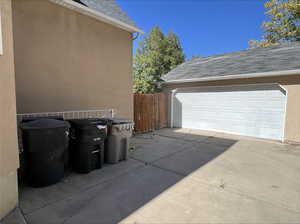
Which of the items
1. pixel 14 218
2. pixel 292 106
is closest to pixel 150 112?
pixel 292 106

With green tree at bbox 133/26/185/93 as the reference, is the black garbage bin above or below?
A: below

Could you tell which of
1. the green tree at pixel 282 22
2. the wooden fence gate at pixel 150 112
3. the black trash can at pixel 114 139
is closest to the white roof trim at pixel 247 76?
the wooden fence gate at pixel 150 112

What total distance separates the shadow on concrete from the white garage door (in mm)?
3359

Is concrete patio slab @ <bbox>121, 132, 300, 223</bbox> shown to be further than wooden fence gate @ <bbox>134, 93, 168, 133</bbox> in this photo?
No

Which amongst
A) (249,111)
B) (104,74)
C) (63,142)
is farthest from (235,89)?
(63,142)

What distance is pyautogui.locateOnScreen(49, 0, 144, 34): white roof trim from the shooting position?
15.3 feet

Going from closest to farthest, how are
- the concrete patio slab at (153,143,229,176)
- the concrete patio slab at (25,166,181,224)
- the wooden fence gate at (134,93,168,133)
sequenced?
the concrete patio slab at (25,166,181,224), the concrete patio slab at (153,143,229,176), the wooden fence gate at (134,93,168,133)

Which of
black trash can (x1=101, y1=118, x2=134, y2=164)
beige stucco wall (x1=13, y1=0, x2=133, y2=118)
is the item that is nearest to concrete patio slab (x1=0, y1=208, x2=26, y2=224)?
black trash can (x1=101, y1=118, x2=134, y2=164)

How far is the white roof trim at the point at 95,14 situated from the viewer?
466 cm

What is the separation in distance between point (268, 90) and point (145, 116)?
17.7 feet

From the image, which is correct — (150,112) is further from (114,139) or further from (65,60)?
(65,60)

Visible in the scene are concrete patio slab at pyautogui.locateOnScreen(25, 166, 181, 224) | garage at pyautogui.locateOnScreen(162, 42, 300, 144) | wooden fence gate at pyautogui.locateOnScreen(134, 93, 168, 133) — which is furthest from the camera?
wooden fence gate at pyautogui.locateOnScreen(134, 93, 168, 133)

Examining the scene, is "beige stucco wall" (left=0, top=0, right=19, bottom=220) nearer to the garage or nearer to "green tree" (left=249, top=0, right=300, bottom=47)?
the garage

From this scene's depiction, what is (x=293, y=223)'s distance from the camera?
7.70 ft
